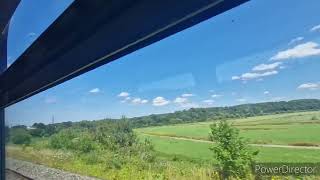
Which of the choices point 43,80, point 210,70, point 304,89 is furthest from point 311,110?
point 43,80

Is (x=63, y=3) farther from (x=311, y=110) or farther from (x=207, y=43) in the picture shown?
(x=311, y=110)

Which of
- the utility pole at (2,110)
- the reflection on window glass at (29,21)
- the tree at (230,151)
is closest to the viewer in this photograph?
the tree at (230,151)

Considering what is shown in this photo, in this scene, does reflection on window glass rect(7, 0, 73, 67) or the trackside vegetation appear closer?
the trackside vegetation

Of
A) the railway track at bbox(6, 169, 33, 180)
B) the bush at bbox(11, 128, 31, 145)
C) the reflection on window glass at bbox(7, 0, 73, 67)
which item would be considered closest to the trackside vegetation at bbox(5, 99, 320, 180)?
the reflection on window glass at bbox(7, 0, 73, 67)

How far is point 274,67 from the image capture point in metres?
0.78

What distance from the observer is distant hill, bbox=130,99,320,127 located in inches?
30.2

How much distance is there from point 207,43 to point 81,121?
73cm

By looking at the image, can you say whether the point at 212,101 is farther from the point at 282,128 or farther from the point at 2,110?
the point at 2,110

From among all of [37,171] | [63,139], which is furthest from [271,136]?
[37,171]

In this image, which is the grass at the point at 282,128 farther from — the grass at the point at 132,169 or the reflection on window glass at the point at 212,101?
the grass at the point at 132,169

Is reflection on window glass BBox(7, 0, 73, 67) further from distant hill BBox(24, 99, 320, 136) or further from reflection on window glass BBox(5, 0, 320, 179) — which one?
distant hill BBox(24, 99, 320, 136)
